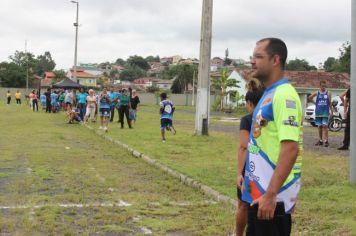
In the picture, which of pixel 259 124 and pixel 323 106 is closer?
pixel 259 124

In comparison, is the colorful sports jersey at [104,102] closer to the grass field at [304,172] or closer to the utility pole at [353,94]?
the grass field at [304,172]

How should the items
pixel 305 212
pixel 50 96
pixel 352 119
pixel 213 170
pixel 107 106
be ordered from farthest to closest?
pixel 50 96 < pixel 107 106 < pixel 213 170 < pixel 352 119 < pixel 305 212

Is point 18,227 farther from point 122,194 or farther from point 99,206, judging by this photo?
point 122,194

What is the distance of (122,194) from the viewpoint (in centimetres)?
853

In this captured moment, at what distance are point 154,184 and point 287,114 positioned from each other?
6467mm

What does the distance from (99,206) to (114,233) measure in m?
1.37

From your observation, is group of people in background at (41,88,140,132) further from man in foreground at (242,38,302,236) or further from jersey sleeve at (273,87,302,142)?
jersey sleeve at (273,87,302,142)

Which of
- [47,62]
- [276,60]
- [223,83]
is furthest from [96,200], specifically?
[47,62]

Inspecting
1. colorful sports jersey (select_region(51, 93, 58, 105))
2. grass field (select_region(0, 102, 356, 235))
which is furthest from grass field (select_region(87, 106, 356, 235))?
colorful sports jersey (select_region(51, 93, 58, 105))

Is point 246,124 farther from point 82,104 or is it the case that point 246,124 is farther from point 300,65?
point 300,65

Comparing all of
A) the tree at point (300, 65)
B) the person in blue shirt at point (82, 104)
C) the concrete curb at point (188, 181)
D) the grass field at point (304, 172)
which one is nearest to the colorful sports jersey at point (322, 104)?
the grass field at point (304, 172)

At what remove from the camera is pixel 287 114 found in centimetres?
334

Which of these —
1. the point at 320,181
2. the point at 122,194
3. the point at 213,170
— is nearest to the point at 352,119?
the point at 320,181

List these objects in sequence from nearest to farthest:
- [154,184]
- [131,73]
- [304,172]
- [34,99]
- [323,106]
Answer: [154,184], [304,172], [323,106], [34,99], [131,73]
